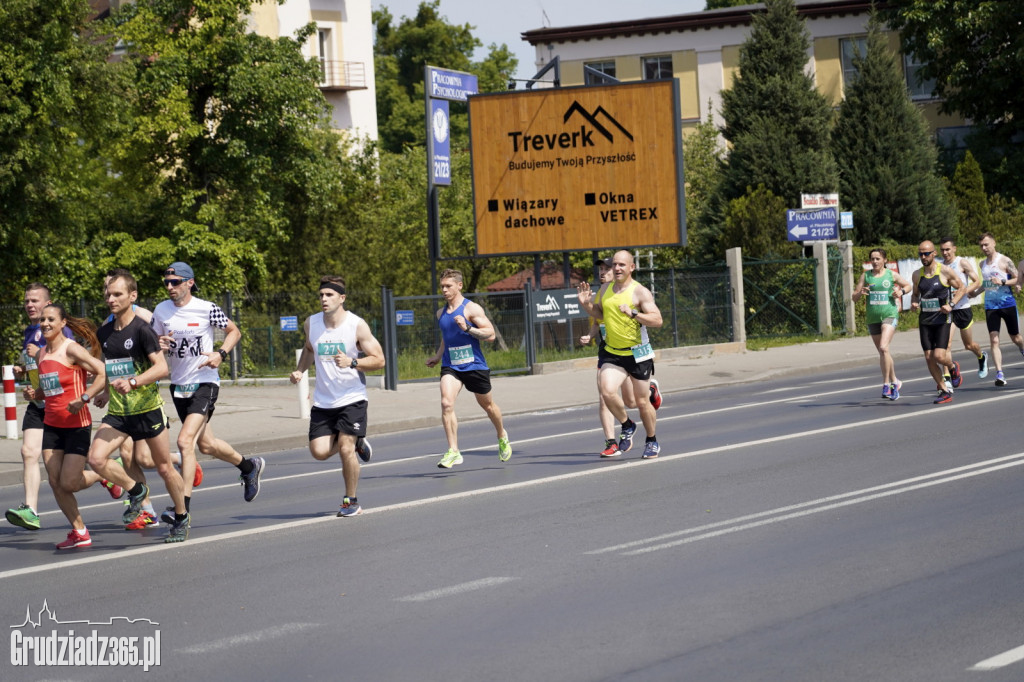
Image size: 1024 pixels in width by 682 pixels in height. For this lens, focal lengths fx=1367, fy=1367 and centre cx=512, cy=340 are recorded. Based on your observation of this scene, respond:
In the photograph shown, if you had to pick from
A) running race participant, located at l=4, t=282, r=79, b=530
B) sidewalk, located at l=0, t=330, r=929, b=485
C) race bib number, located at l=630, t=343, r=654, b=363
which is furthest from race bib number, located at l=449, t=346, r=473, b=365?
running race participant, located at l=4, t=282, r=79, b=530

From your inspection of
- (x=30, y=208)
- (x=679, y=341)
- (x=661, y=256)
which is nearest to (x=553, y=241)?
(x=679, y=341)

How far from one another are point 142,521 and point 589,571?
409 centimetres

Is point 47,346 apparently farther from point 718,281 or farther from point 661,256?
point 661,256

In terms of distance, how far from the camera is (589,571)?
7742 mm

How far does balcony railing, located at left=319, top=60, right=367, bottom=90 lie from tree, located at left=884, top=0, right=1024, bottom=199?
2024 centimetres

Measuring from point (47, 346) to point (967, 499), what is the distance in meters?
6.60

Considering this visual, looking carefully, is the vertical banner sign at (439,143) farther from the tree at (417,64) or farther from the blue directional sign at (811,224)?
the tree at (417,64)

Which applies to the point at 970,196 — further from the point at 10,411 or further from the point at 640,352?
the point at 640,352

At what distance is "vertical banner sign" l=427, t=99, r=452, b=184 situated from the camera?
29.0 metres

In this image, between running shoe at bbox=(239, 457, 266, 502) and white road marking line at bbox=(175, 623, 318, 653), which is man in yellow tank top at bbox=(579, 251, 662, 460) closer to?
running shoe at bbox=(239, 457, 266, 502)

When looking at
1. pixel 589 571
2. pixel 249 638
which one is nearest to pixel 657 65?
pixel 589 571

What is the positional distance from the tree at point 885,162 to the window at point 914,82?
1356cm

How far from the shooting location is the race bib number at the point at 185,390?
389 inches

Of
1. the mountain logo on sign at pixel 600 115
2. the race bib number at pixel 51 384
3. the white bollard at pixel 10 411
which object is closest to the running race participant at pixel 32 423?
the race bib number at pixel 51 384
